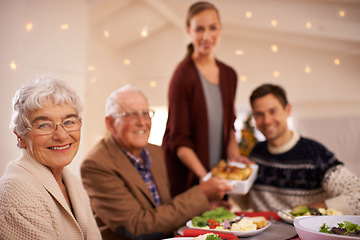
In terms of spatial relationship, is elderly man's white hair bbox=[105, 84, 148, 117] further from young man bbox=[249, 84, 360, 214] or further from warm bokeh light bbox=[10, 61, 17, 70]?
young man bbox=[249, 84, 360, 214]

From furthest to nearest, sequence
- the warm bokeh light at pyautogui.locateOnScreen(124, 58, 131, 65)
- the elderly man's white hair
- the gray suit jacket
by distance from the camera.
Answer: the warm bokeh light at pyautogui.locateOnScreen(124, 58, 131, 65), the elderly man's white hair, the gray suit jacket

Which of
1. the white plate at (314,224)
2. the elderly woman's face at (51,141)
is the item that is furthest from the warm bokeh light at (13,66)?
the white plate at (314,224)

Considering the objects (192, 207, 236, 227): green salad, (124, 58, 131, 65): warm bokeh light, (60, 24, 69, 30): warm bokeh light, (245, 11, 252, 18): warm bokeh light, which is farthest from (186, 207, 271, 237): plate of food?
(245, 11, 252, 18): warm bokeh light

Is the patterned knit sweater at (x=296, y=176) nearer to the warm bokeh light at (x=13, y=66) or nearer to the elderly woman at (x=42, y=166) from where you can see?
the elderly woman at (x=42, y=166)

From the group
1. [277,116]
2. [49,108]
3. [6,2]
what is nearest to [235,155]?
[277,116]

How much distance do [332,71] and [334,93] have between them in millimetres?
512

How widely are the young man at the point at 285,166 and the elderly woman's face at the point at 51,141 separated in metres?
1.41

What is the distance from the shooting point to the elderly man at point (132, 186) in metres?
1.88

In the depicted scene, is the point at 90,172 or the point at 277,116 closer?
the point at 90,172

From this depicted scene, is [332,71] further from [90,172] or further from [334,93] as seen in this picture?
[90,172]

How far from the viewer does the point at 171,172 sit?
8.79 feet

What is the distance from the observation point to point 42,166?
1.44m

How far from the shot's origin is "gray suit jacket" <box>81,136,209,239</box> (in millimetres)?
1872

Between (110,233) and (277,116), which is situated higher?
(277,116)
